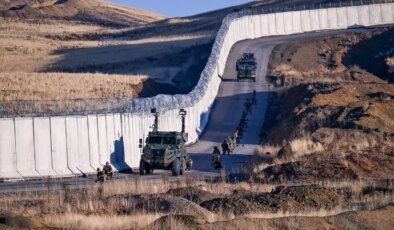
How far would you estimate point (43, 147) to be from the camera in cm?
4303

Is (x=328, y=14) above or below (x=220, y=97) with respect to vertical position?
above

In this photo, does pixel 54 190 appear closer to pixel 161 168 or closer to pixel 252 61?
pixel 161 168

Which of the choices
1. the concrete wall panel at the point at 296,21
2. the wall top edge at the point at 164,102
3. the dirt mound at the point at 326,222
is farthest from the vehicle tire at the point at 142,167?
the concrete wall panel at the point at 296,21

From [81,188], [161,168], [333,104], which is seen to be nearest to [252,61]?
[333,104]

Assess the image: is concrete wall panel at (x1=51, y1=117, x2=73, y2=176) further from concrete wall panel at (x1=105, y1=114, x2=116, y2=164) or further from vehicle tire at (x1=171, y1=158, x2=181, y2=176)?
vehicle tire at (x1=171, y1=158, x2=181, y2=176)

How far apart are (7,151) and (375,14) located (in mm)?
67438

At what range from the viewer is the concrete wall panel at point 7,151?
4206cm

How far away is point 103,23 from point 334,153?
15545 cm

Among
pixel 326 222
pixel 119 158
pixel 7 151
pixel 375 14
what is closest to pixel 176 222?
pixel 326 222

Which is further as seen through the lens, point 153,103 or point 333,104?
point 333,104

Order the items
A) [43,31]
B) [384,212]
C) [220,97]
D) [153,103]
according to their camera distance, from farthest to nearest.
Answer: [43,31], [220,97], [153,103], [384,212]

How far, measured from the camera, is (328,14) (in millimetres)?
101750

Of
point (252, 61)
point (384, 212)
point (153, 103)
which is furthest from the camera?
point (252, 61)

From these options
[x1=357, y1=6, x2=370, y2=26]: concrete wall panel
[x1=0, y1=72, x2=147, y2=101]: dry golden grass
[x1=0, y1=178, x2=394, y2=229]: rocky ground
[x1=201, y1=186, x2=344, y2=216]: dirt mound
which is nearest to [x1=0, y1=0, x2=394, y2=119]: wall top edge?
[x1=0, y1=72, x2=147, y2=101]: dry golden grass
